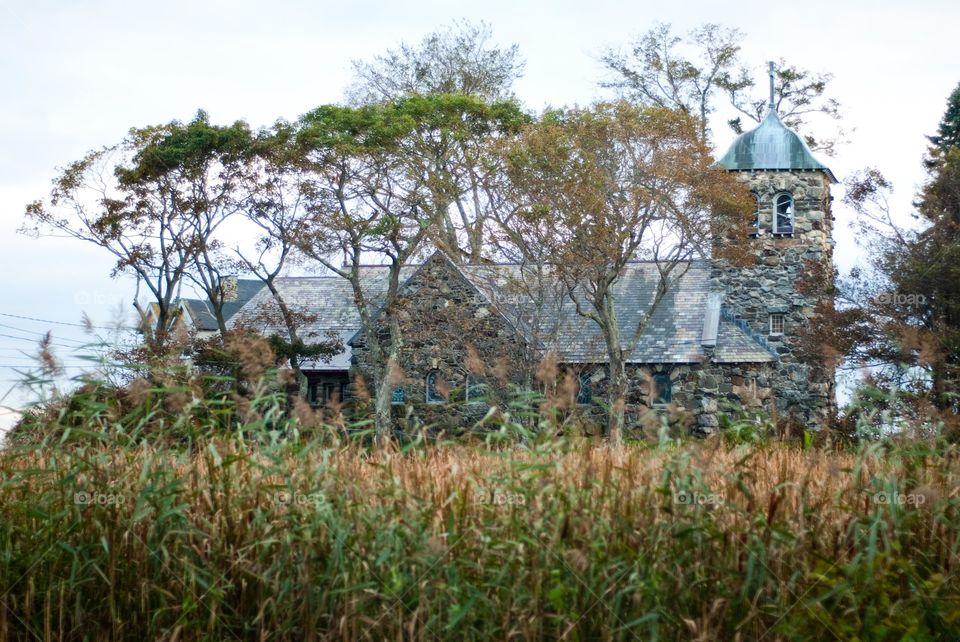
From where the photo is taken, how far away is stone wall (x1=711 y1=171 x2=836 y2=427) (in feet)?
103

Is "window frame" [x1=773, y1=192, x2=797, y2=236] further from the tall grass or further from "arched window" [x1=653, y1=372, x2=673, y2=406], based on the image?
the tall grass

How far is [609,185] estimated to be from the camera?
28594 millimetres

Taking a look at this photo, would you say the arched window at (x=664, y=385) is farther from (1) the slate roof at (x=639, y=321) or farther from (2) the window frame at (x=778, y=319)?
(2) the window frame at (x=778, y=319)

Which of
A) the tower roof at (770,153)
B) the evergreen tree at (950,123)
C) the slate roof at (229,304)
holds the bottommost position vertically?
the slate roof at (229,304)

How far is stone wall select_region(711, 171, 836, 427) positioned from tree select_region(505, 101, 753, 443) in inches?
141

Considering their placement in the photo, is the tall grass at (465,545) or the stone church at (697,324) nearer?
the tall grass at (465,545)

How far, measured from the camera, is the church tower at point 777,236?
31906 millimetres

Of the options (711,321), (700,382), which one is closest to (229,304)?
(711,321)

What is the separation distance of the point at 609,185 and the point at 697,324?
5902 mm

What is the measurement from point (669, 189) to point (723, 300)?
542 centimetres

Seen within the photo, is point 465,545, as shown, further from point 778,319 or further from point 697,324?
point 778,319

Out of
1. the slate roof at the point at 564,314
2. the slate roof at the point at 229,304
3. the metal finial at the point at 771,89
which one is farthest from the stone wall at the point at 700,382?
the slate roof at the point at 229,304

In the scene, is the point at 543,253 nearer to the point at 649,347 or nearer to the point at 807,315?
the point at 649,347

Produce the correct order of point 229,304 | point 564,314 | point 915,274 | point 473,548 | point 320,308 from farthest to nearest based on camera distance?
point 229,304 → point 320,308 → point 564,314 → point 915,274 → point 473,548
